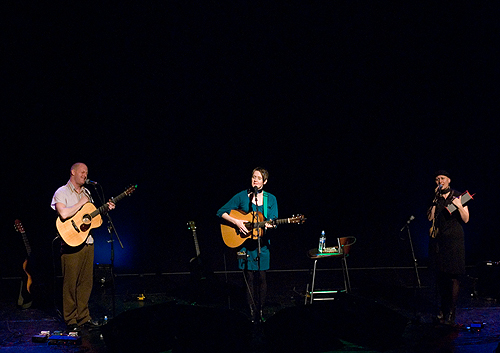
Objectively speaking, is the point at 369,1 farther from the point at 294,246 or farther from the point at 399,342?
the point at 399,342

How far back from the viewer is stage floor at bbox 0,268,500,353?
3561mm

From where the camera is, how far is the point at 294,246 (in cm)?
822

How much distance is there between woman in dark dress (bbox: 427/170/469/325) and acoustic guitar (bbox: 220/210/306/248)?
1.61 meters

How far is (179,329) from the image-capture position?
3.62 m

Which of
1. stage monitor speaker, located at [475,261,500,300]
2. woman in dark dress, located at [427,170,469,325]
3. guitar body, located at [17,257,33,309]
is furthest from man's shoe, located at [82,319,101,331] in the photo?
stage monitor speaker, located at [475,261,500,300]

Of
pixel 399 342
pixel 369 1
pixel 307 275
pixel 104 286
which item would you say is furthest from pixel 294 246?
pixel 369 1

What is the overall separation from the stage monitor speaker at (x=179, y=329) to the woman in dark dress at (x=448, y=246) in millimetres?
2771

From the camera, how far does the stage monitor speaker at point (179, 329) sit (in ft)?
11.6

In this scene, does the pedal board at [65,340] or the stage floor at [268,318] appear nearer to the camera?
the stage floor at [268,318]

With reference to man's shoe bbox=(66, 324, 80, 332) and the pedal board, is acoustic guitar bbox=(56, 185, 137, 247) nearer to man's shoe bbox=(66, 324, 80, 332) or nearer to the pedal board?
man's shoe bbox=(66, 324, 80, 332)

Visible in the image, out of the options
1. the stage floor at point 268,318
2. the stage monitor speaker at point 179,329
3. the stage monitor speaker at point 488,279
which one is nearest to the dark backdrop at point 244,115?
the stage floor at point 268,318

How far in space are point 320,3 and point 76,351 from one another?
6.64m

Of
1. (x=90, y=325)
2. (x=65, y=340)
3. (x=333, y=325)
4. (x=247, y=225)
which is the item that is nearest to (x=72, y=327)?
(x=90, y=325)

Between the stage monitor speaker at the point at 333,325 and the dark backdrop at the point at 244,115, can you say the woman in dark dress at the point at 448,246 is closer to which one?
the stage monitor speaker at the point at 333,325
